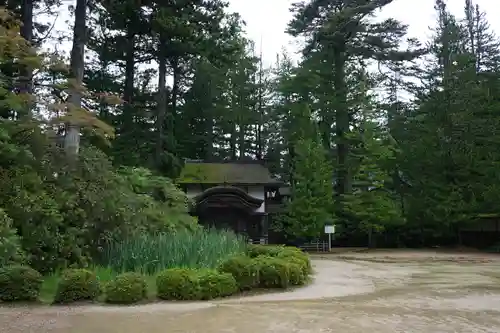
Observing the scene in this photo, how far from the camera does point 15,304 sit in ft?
26.2

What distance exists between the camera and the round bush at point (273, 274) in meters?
9.78

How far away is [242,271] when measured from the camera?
9.38m

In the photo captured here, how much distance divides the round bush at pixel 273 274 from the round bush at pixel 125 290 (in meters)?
2.66

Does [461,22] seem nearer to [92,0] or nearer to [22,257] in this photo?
[92,0]

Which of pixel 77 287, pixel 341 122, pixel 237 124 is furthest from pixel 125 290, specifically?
pixel 237 124

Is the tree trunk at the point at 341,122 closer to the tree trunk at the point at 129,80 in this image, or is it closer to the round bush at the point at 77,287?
the tree trunk at the point at 129,80

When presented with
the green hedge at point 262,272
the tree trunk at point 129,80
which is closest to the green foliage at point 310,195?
the tree trunk at point 129,80

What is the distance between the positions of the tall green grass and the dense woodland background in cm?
57

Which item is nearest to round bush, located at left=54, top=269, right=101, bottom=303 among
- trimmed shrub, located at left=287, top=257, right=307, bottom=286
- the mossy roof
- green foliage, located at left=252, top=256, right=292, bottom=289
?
green foliage, located at left=252, top=256, right=292, bottom=289

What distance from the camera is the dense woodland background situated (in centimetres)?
1059

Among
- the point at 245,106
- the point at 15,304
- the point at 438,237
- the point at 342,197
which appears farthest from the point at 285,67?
the point at 15,304

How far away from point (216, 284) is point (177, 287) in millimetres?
750

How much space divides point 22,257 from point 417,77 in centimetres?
2910

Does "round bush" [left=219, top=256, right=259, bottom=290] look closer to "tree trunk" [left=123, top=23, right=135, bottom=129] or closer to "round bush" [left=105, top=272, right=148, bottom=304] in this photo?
"round bush" [left=105, top=272, right=148, bottom=304]
